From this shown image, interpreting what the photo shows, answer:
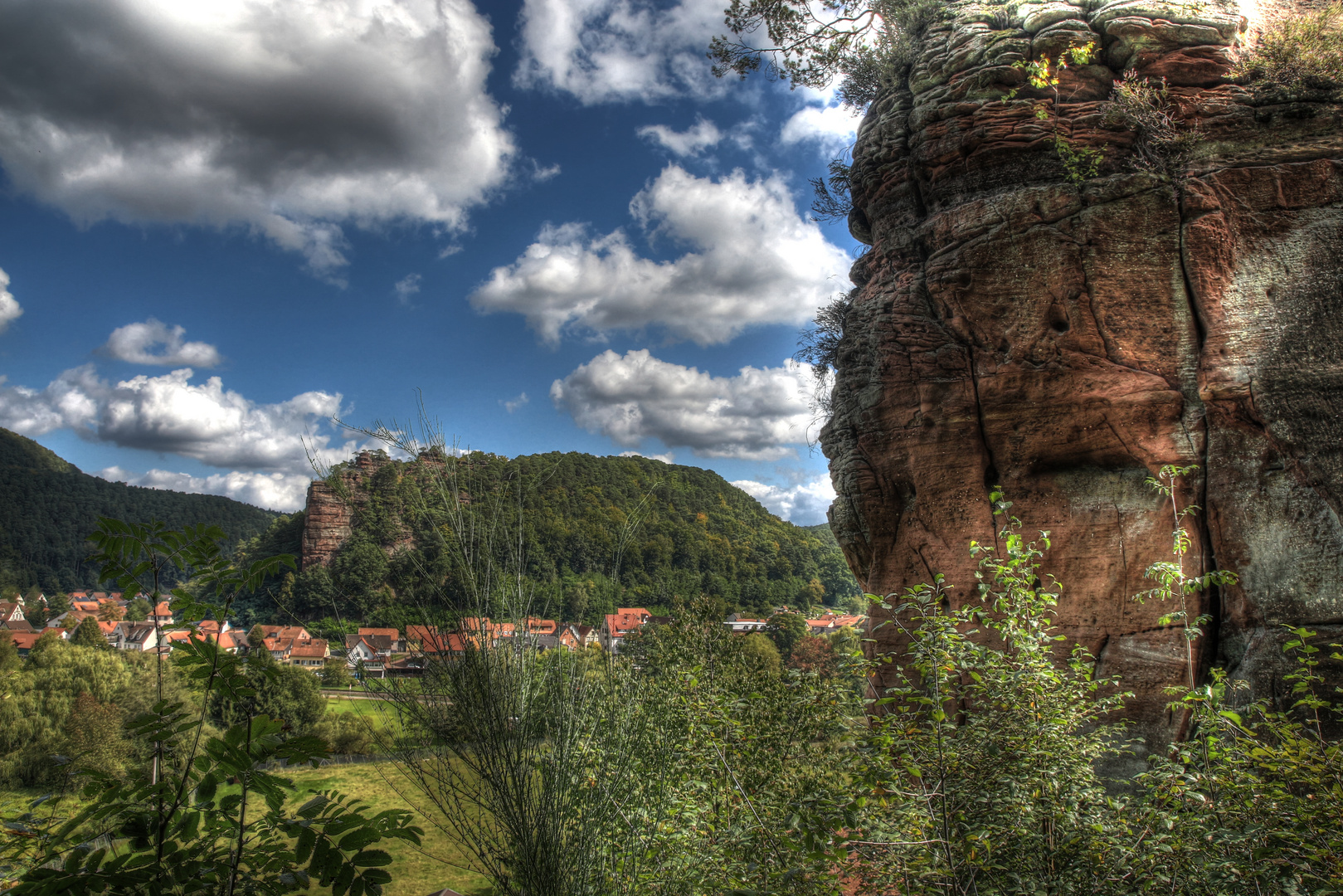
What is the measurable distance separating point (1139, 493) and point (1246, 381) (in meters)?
1.50

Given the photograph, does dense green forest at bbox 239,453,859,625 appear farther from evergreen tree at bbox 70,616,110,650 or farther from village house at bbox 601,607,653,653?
evergreen tree at bbox 70,616,110,650

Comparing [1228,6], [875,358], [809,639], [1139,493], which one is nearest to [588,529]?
[875,358]

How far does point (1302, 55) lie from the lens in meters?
6.70

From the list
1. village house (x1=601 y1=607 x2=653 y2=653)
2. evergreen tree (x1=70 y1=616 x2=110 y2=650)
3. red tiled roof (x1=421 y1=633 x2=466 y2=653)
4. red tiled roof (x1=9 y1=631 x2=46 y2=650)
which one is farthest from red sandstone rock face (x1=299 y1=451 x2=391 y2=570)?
red tiled roof (x1=9 y1=631 x2=46 y2=650)

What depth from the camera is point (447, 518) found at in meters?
3.98

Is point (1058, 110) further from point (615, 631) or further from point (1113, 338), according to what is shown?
point (615, 631)

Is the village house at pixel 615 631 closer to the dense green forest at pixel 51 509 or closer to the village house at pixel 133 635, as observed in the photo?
the village house at pixel 133 635

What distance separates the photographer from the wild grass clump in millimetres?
6633

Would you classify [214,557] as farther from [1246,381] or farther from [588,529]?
[1246,381]

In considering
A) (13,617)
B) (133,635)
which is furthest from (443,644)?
(13,617)

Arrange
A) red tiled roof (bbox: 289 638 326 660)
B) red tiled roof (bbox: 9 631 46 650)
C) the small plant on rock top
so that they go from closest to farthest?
the small plant on rock top
red tiled roof (bbox: 289 638 326 660)
red tiled roof (bbox: 9 631 46 650)

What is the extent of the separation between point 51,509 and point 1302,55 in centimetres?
12405

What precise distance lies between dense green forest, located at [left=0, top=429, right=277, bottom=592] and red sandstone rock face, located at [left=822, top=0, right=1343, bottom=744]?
91.6m

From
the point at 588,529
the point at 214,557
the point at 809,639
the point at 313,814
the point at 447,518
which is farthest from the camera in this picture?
the point at 809,639
